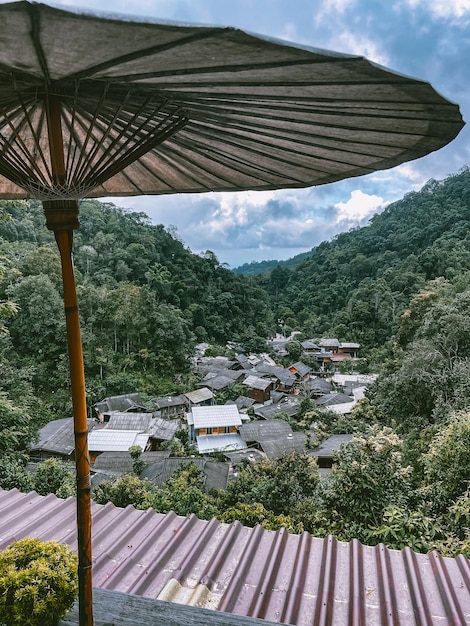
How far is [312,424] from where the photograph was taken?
1816 cm

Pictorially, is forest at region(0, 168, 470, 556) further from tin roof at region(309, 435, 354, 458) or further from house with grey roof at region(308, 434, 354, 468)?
house with grey roof at region(308, 434, 354, 468)

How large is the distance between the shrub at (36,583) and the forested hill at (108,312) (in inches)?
434

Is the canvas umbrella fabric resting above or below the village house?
above

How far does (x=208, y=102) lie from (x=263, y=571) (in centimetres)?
194

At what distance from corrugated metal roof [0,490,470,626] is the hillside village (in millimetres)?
8684

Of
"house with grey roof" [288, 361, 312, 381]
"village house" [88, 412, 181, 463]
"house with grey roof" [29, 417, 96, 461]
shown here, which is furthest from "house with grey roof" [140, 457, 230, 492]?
"house with grey roof" [288, 361, 312, 381]

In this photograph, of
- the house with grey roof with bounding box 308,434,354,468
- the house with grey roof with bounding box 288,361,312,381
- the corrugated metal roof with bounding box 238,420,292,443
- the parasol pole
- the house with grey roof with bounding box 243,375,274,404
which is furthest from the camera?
the house with grey roof with bounding box 288,361,312,381

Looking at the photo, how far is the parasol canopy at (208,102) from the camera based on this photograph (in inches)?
22.3

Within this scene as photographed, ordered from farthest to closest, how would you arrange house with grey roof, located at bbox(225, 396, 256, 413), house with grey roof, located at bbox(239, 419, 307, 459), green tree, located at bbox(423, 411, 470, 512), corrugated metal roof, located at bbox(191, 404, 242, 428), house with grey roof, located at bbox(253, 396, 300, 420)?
house with grey roof, located at bbox(225, 396, 256, 413)
house with grey roof, located at bbox(253, 396, 300, 420)
corrugated metal roof, located at bbox(191, 404, 242, 428)
house with grey roof, located at bbox(239, 419, 307, 459)
green tree, located at bbox(423, 411, 470, 512)

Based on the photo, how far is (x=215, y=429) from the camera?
1692cm

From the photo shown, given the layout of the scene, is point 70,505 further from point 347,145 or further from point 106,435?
→ point 106,435

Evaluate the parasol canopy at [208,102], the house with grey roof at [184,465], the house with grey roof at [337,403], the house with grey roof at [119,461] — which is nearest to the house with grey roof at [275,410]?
the house with grey roof at [337,403]

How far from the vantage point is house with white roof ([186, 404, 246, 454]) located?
15.8 metres

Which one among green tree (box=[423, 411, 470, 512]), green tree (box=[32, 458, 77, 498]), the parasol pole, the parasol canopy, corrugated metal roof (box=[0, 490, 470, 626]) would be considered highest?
the parasol canopy
